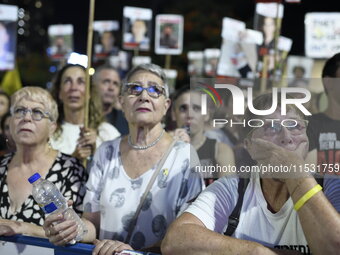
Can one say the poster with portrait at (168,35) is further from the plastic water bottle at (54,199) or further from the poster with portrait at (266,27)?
the plastic water bottle at (54,199)

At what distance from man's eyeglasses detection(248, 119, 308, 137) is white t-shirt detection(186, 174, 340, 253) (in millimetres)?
243

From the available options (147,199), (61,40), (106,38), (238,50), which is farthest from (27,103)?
(106,38)

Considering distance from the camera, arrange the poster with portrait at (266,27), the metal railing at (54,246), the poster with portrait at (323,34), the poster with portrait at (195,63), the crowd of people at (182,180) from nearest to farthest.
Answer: the crowd of people at (182,180), the metal railing at (54,246), the poster with portrait at (266,27), the poster with portrait at (323,34), the poster with portrait at (195,63)

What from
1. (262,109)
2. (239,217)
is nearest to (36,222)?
(239,217)

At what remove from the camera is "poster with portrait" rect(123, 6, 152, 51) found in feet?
31.0

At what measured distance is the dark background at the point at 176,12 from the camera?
23016mm

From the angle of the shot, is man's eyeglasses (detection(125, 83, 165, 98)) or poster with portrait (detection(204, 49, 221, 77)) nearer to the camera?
man's eyeglasses (detection(125, 83, 165, 98))

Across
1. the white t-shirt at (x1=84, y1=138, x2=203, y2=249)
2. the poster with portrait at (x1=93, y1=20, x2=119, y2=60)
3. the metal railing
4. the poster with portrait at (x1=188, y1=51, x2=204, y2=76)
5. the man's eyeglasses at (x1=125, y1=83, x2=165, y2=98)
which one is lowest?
the metal railing

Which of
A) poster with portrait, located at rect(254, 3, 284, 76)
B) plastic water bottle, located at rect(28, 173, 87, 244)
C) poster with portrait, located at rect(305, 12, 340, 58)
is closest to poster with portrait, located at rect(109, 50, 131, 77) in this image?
poster with portrait, located at rect(305, 12, 340, 58)

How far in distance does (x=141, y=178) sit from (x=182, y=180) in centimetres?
24

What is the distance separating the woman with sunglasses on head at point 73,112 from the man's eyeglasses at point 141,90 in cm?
135

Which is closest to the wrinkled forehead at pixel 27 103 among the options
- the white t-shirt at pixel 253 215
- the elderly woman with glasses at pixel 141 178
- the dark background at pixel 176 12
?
the elderly woman with glasses at pixel 141 178

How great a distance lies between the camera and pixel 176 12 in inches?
1104

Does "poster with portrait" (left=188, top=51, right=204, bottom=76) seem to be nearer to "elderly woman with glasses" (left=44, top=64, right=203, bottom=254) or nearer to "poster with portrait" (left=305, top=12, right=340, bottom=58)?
"poster with portrait" (left=305, top=12, right=340, bottom=58)
